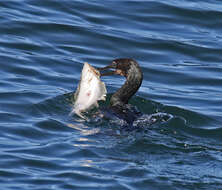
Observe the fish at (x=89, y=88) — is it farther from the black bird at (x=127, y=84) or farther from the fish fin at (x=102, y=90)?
the black bird at (x=127, y=84)

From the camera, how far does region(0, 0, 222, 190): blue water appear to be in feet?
27.0

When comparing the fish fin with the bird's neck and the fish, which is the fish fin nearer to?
the fish

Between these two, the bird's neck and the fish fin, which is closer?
the fish fin

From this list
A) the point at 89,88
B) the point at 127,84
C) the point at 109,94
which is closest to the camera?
the point at 89,88

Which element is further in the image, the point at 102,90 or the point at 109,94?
the point at 109,94

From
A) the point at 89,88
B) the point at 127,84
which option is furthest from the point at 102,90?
the point at 127,84

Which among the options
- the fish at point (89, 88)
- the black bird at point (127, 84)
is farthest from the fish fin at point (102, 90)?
the black bird at point (127, 84)

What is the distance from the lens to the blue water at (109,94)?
8227mm

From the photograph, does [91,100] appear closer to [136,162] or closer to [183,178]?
[136,162]

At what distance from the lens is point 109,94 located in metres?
11.9

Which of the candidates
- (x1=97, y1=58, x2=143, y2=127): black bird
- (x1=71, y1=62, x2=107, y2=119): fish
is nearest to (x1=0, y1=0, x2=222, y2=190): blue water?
(x1=71, y1=62, x2=107, y2=119): fish

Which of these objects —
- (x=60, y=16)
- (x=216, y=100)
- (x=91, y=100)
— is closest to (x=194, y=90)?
(x=216, y=100)

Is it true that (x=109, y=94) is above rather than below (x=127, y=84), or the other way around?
below

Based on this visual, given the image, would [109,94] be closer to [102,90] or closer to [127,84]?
[127,84]
